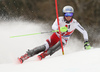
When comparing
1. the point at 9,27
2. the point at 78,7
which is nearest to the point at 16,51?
the point at 9,27

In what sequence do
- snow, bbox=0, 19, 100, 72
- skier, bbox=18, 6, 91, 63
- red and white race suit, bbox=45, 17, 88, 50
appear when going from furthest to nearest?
red and white race suit, bbox=45, 17, 88, 50
skier, bbox=18, 6, 91, 63
snow, bbox=0, 19, 100, 72

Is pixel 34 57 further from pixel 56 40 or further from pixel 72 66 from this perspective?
pixel 72 66

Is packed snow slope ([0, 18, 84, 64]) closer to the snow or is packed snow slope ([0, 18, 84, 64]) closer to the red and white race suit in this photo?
the snow

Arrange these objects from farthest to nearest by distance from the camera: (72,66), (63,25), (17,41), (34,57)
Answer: (17,41), (34,57), (63,25), (72,66)

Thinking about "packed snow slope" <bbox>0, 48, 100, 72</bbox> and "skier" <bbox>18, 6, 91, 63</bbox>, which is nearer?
"packed snow slope" <bbox>0, 48, 100, 72</bbox>

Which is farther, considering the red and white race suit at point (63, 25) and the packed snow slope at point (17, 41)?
the packed snow slope at point (17, 41)

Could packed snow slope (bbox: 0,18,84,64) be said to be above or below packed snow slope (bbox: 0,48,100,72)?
below

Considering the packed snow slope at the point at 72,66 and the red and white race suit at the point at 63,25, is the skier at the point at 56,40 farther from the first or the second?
the packed snow slope at the point at 72,66

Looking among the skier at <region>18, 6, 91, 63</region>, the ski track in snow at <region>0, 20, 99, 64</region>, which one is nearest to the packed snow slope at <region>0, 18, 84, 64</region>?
the ski track in snow at <region>0, 20, 99, 64</region>

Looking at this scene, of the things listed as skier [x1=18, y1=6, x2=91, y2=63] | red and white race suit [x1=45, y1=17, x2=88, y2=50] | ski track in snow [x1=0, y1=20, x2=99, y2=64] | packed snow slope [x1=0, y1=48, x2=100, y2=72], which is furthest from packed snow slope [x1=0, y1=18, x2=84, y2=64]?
packed snow slope [x1=0, y1=48, x2=100, y2=72]

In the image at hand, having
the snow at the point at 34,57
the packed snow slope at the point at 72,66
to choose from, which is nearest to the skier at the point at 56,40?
the snow at the point at 34,57

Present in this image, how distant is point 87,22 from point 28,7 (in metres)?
3.11

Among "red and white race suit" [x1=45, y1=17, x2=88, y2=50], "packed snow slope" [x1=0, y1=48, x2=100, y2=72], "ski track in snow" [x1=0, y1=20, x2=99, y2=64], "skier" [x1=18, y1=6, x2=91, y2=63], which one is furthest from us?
"ski track in snow" [x1=0, y1=20, x2=99, y2=64]

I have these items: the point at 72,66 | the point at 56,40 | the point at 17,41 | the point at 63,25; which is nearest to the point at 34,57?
the point at 56,40
